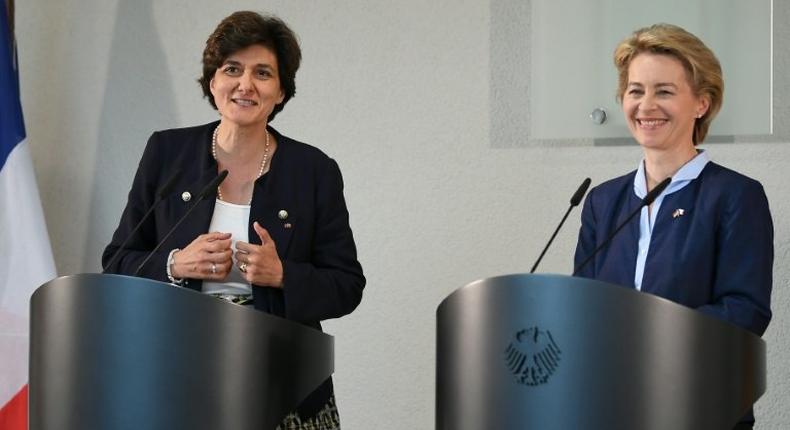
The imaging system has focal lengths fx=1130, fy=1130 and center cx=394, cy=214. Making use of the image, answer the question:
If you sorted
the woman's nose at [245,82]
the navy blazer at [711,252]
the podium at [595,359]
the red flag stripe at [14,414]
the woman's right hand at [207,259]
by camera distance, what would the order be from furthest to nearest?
the red flag stripe at [14,414] → the woman's nose at [245,82] → the woman's right hand at [207,259] → the navy blazer at [711,252] → the podium at [595,359]

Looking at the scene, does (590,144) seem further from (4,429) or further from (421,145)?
(4,429)

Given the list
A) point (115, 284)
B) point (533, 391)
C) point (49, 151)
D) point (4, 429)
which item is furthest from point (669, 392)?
point (49, 151)

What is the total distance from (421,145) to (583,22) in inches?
24.8

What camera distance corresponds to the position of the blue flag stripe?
12.1ft

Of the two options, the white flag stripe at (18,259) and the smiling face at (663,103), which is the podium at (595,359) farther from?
the white flag stripe at (18,259)

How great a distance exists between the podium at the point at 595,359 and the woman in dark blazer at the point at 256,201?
1.92 feet

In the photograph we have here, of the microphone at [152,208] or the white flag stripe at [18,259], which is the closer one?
the microphone at [152,208]

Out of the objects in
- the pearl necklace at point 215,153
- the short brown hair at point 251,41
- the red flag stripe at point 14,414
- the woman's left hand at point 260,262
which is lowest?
the red flag stripe at point 14,414

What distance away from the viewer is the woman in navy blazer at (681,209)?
7.13 ft

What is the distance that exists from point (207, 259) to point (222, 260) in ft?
0.10

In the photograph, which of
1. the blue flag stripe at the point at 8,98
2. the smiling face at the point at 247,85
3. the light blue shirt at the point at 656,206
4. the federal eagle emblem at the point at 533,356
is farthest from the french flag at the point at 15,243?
the federal eagle emblem at the point at 533,356

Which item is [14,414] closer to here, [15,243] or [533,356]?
[15,243]

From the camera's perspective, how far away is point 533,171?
3.38 m

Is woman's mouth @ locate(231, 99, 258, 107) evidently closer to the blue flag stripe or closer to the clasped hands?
the clasped hands
